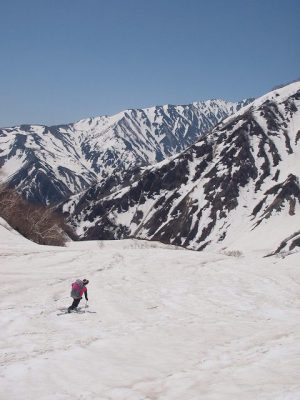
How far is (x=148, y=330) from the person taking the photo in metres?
19.4

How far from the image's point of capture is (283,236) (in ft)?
635

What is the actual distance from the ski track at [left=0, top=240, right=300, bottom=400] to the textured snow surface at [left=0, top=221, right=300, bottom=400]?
Answer: 5 cm

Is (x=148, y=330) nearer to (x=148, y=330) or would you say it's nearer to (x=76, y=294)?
(x=148, y=330)

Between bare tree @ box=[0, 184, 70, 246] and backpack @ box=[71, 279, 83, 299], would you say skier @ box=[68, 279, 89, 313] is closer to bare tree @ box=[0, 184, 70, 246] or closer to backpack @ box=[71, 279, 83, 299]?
backpack @ box=[71, 279, 83, 299]

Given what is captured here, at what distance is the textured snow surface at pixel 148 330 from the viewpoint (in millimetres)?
12211

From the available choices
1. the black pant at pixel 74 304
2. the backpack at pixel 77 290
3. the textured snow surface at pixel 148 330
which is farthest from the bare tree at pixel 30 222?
the black pant at pixel 74 304

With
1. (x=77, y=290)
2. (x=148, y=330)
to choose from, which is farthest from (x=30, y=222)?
(x=148, y=330)

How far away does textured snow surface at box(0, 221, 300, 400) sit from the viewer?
12.2 m

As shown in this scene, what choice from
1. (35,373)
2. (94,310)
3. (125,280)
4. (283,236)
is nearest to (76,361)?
(35,373)

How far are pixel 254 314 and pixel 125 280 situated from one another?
9.16 meters

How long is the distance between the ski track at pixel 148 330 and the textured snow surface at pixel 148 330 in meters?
0.05

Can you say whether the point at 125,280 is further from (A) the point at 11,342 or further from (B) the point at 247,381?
(B) the point at 247,381

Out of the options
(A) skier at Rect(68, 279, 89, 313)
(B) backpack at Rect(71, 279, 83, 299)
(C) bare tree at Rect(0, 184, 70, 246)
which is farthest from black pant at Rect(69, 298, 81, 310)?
(C) bare tree at Rect(0, 184, 70, 246)

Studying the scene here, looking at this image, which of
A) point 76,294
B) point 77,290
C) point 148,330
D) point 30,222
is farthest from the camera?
point 30,222
